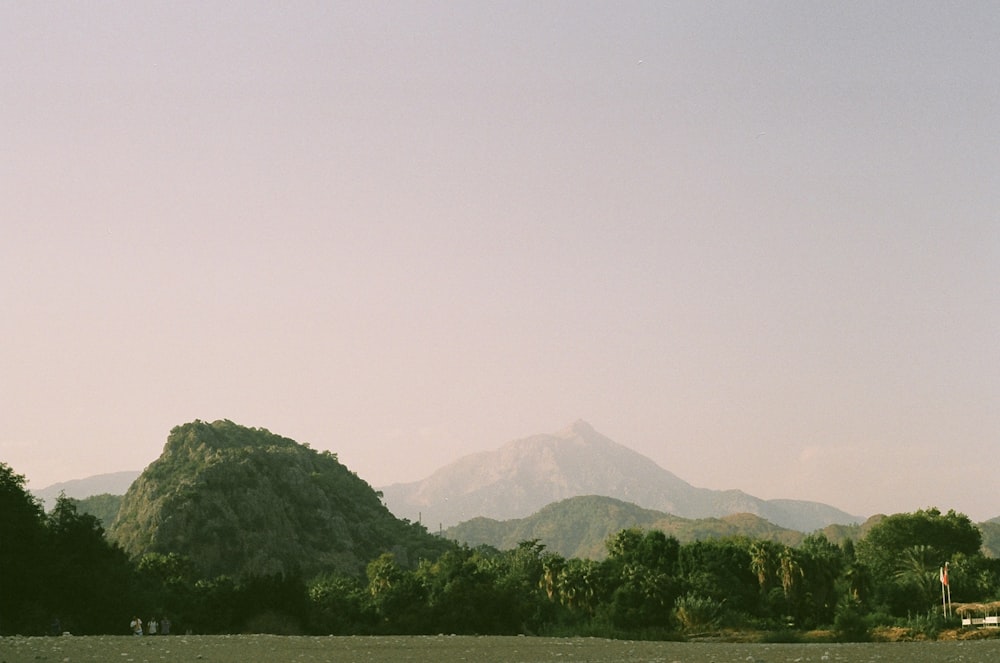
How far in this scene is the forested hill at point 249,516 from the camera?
484ft

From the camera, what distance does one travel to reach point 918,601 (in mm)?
75812

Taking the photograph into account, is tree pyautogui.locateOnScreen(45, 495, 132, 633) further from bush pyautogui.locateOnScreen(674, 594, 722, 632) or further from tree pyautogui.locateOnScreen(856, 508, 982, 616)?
tree pyautogui.locateOnScreen(856, 508, 982, 616)

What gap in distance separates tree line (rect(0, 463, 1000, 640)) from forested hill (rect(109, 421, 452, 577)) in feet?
180

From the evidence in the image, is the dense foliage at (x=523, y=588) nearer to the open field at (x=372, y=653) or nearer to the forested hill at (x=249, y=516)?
the open field at (x=372, y=653)

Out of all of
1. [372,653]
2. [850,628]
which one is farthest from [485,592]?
[372,653]

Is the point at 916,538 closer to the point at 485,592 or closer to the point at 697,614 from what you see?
the point at 697,614

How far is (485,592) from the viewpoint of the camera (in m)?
55.8

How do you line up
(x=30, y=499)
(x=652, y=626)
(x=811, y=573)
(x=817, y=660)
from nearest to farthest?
(x=817, y=660)
(x=30, y=499)
(x=652, y=626)
(x=811, y=573)

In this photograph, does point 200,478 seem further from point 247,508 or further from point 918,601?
point 918,601

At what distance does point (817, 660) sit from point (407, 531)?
502ft

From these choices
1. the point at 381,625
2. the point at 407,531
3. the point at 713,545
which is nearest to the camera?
the point at 381,625

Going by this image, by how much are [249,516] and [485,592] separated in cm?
10807

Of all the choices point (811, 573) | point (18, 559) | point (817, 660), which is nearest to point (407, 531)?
point (811, 573)

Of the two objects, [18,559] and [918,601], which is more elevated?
[18,559]
